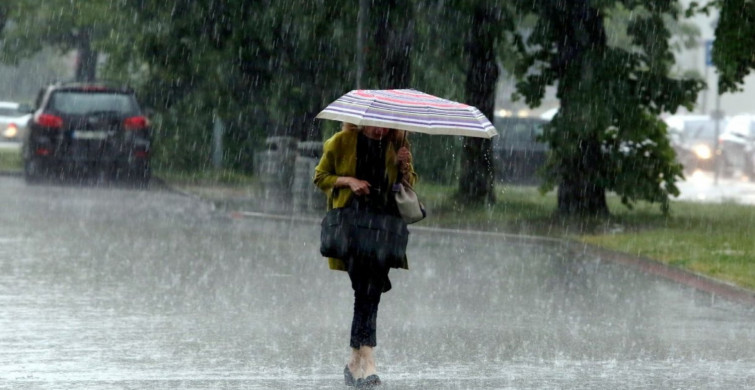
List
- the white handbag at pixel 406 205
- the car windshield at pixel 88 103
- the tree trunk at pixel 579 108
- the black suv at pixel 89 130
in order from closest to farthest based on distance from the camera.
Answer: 1. the white handbag at pixel 406 205
2. the tree trunk at pixel 579 108
3. the black suv at pixel 89 130
4. the car windshield at pixel 88 103

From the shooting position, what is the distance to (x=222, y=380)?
342 inches

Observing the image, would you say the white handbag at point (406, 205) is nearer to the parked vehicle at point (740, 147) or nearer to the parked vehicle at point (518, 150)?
the parked vehicle at point (518, 150)

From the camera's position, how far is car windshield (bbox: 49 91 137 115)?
89.5 ft

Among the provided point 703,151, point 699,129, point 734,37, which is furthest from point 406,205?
point 699,129

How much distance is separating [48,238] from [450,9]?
24.9 ft

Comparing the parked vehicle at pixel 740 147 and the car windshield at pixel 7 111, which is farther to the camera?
the car windshield at pixel 7 111

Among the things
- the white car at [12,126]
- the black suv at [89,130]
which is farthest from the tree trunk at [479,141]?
the white car at [12,126]

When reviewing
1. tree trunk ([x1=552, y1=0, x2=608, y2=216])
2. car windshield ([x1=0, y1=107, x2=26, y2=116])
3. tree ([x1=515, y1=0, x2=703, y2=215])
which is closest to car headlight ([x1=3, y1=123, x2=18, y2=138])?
car windshield ([x1=0, y1=107, x2=26, y2=116])

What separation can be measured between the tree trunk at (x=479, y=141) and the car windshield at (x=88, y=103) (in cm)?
599

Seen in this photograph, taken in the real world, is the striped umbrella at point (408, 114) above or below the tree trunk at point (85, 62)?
above

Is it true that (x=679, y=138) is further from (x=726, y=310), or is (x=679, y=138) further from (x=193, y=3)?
(x=726, y=310)

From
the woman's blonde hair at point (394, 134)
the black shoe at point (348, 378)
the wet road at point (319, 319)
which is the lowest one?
the wet road at point (319, 319)

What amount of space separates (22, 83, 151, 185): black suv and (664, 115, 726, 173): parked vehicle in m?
18.7

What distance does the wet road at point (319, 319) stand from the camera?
9.04m
